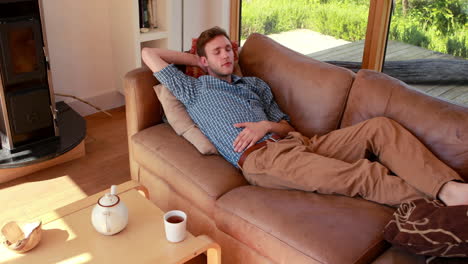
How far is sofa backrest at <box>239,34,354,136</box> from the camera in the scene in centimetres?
231

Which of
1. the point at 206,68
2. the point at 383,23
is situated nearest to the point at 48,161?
the point at 206,68

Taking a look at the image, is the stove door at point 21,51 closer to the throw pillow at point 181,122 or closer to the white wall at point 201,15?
the throw pillow at point 181,122

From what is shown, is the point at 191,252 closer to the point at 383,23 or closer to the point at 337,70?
the point at 337,70

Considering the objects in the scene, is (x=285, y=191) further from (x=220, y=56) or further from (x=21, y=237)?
(x=21, y=237)

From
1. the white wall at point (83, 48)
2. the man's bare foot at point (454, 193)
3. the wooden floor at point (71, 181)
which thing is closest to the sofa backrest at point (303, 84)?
the man's bare foot at point (454, 193)

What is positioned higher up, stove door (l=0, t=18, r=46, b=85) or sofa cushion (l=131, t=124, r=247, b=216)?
stove door (l=0, t=18, r=46, b=85)

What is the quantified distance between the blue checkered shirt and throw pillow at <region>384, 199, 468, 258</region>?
2.49ft

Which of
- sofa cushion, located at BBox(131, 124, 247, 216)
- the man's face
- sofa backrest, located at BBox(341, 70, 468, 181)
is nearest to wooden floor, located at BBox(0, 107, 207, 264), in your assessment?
sofa cushion, located at BBox(131, 124, 247, 216)

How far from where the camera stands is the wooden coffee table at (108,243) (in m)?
1.63

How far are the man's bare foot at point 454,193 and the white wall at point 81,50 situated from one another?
262cm

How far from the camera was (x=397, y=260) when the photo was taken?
168 cm

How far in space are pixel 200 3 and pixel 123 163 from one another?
5.29ft

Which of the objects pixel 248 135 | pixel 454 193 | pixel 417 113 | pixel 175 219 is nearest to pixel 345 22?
pixel 417 113

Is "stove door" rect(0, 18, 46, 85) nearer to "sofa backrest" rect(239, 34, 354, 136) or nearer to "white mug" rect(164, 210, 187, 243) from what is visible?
"sofa backrest" rect(239, 34, 354, 136)
